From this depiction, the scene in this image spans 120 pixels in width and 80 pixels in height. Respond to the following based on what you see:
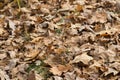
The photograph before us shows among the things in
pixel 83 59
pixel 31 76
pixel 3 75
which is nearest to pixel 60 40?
pixel 83 59

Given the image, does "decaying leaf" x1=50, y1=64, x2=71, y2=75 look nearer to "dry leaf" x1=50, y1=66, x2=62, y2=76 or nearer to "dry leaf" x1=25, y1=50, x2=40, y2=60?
"dry leaf" x1=50, y1=66, x2=62, y2=76

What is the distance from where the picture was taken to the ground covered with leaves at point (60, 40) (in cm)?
301

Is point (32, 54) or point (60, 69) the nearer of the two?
point (60, 69)

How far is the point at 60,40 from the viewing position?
345 cm

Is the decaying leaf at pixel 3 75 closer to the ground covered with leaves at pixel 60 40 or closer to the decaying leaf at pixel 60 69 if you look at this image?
the ground covered with leaves at pixel 60 40

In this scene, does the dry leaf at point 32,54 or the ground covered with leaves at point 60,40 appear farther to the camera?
the dry leaf at point 32,54

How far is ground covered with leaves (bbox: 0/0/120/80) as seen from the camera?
9.89 ft

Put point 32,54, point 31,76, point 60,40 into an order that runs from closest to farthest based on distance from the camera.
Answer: point 31,76
point 32,54
point 60,40

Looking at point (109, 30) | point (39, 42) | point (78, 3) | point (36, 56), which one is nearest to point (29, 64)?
point (36, 56)

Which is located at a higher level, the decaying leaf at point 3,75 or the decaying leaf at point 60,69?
the decaying leaf at point 60,69

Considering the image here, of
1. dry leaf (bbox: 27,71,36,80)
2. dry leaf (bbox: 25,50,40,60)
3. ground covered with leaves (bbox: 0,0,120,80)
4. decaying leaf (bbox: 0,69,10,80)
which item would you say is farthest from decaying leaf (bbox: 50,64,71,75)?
decaying leaf (bbox: 0,69,10,80)

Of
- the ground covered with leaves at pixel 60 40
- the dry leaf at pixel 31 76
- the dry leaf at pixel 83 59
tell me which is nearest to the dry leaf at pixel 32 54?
the ground covered with leaves at pixel 60 40

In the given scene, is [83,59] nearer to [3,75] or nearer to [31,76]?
[31,76]

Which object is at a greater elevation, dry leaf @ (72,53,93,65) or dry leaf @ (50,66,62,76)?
dry leaf @ (72,53,93,65)
